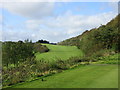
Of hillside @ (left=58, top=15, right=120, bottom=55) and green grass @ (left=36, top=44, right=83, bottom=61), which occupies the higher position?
hillside @ (left=58, top=15, right=120, bottom=55)

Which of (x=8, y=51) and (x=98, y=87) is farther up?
(x=8, y=51)

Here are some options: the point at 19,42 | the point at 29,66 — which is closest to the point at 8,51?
the point at 19,42

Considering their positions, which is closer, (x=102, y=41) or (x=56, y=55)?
(x=56, y=55)

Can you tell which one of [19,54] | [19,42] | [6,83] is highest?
[19,42]

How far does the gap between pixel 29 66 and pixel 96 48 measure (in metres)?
19.2

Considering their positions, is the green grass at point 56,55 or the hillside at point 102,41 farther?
the hillside at point 102,41

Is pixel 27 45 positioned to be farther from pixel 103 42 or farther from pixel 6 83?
pixel 103 42

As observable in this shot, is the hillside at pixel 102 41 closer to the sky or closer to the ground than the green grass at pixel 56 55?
closer to the sky

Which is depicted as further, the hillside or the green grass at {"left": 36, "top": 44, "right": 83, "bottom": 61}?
the hillside

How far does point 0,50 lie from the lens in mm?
13617

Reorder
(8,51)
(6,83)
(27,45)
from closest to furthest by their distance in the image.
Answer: (6,83) < (8,51) < (27,45)

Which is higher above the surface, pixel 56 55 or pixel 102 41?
pixel 102 41

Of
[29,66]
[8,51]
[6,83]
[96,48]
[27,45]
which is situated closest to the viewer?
[6,83]

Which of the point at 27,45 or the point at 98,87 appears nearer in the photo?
the point at 98,87
